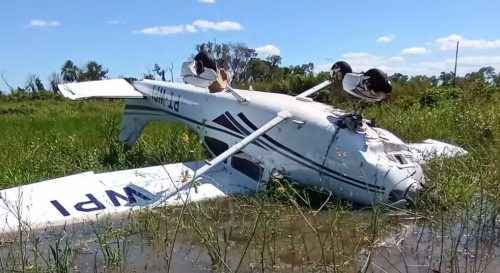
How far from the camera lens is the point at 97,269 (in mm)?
5172

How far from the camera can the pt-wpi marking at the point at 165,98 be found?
1055 centimetres

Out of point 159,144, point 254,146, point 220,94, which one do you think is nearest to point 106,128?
point 159,144

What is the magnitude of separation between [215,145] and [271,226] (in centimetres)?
342

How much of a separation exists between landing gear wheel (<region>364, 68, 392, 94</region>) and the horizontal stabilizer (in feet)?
17.3

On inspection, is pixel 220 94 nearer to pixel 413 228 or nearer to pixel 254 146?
pixel 254 146

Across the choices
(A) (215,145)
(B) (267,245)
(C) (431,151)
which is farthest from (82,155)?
(B) (267,245)

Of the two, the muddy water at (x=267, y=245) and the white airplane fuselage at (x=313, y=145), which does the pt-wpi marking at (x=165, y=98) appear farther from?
the muddy water at (x=267, y=245)

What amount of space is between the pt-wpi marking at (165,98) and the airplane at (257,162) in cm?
85

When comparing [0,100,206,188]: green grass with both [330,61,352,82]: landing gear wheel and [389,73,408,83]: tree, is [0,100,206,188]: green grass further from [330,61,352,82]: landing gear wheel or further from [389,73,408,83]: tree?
[389,73,408,83]: tree

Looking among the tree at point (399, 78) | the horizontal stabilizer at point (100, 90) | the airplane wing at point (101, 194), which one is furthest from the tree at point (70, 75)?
the tree at point (399, 78)

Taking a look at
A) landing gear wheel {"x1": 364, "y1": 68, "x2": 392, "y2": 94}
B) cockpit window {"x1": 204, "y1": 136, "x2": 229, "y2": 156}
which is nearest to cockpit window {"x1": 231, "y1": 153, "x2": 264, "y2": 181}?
cockpit window {"x1": 204, "y1": 136, "x2": 229, "y2": 156}

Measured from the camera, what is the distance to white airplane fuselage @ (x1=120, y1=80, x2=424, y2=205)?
720cm

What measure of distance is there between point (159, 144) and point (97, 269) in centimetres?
658

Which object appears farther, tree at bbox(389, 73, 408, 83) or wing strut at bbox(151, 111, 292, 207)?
tree at bbox(389, 73, 408, 83)
